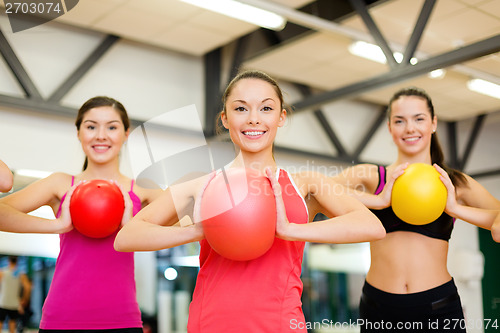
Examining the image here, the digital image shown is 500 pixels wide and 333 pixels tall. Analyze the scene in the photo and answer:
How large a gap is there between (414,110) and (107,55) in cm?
415

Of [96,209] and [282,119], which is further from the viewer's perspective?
[96,209]

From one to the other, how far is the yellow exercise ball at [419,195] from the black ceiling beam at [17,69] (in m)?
3.97

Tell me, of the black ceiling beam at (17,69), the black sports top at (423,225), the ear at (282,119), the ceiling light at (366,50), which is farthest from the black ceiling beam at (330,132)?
the ear at (282,119)

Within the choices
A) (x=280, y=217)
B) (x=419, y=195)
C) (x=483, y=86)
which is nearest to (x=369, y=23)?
(x=483, y=86)

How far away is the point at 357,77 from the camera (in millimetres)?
6414

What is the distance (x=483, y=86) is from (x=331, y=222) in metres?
5.61

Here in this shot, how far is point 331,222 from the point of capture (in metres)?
1.51

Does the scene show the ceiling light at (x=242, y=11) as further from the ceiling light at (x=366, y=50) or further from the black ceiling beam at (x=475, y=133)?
the black ceiling beam at (x=475, y=133)

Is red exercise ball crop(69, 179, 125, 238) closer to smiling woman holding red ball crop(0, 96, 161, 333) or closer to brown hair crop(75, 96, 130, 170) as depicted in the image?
smiling woman holding red ball crop(0, 96, 161, 333)

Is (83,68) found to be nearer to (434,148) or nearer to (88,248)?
(88,248)

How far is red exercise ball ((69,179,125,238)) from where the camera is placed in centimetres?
204

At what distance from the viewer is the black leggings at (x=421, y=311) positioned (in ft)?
7.07

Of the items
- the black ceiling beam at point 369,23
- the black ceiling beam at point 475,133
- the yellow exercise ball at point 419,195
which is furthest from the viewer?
the black ceiling beam at point 475,133

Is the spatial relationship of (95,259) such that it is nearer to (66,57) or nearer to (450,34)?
(66,57)
